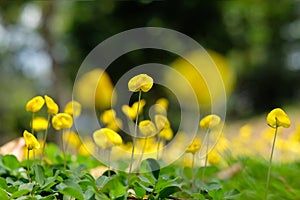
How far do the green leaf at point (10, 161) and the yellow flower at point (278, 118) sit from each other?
483 mm

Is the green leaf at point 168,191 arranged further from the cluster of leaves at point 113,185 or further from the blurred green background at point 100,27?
the blurred green background at point 100,27

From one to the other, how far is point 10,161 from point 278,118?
19.9 inches

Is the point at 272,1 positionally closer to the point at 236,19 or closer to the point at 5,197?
the point at 236,19

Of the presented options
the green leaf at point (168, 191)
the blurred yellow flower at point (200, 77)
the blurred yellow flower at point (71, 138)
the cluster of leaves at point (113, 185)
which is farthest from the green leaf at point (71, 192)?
the blurred yellow flower at point (200, 77)

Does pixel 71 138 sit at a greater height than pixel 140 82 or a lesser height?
lesser

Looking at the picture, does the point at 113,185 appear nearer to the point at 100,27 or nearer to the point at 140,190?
the point at 140,190

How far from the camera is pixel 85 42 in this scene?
6234mm

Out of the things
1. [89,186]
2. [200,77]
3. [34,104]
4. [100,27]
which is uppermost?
[100,27]

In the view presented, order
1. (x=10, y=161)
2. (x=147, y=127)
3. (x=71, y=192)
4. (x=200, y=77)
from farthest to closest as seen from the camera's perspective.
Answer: (x=200, y=77), (x=10, y=161), (x=147, y=127), (x=71, y=192)

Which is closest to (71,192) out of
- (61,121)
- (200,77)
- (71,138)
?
(61,121)

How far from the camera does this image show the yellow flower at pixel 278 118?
654 mm

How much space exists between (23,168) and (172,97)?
529 centimetres

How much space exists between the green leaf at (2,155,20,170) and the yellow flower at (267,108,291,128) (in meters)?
0.48

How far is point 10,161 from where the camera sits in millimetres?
833
